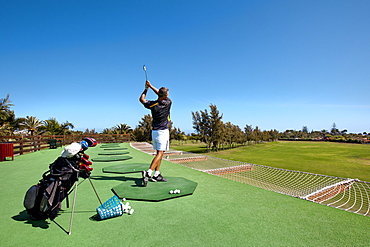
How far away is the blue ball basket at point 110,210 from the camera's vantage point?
257 centimetres

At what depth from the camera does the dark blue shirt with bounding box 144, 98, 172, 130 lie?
4.22m

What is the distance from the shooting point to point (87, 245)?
2.02 metres

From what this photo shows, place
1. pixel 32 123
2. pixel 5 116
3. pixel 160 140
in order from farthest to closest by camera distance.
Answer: pixel 32 123
pixel 5 116
pixel 160 140

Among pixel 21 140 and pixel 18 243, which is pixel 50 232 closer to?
pixel 18 243

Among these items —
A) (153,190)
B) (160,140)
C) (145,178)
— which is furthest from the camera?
(160,140)

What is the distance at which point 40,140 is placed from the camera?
43.9 ft

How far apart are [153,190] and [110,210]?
47.5 inches

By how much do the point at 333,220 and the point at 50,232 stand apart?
11.2 feet

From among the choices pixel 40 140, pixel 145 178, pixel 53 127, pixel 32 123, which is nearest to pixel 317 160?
pixel 145 178

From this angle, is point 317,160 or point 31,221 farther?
point 317,160

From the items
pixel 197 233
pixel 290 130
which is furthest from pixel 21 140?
pixel 290 130

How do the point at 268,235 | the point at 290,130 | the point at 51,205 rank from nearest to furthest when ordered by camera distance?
1. the point at 268,235
2. the point at 51,205
3. the point at 290,130

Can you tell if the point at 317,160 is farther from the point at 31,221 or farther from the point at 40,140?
the point at 31,221

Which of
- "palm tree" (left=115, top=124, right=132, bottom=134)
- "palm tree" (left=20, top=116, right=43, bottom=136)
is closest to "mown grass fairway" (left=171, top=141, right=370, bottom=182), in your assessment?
"palm tree" (left=115, top=124, right=132, bottom=134)
